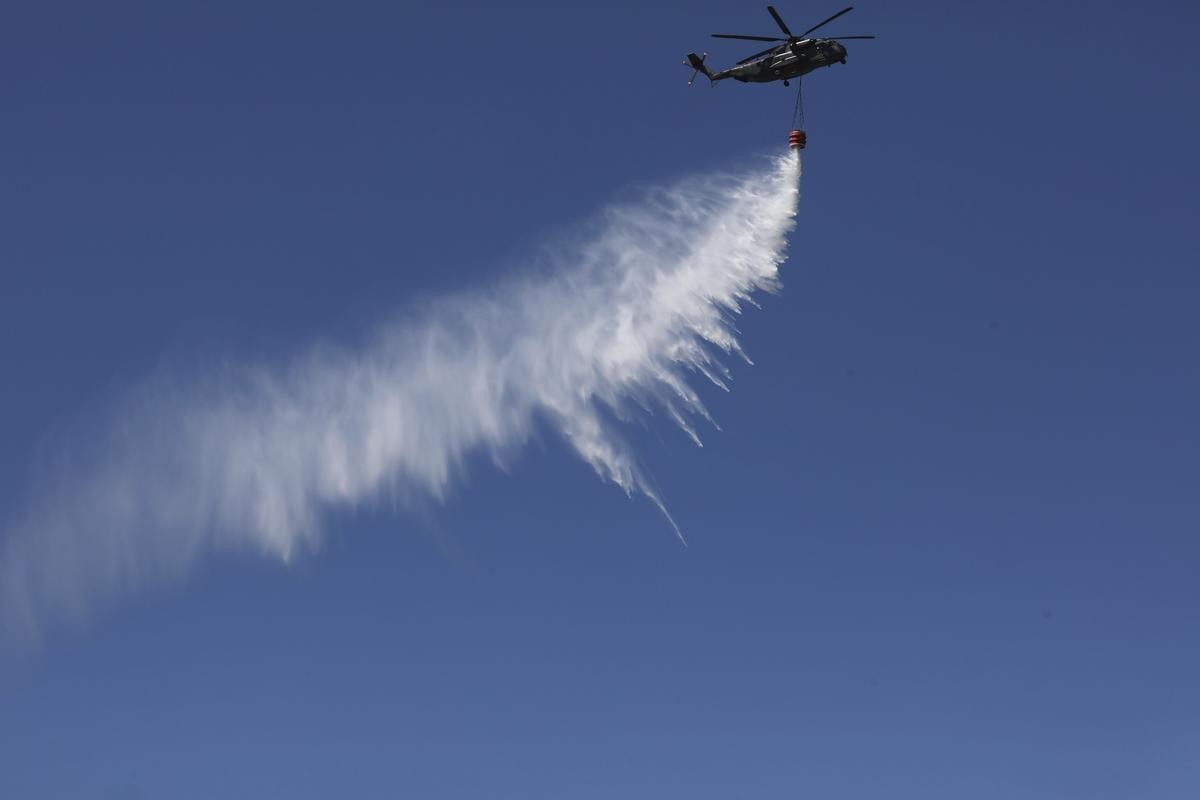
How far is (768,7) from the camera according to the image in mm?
100375

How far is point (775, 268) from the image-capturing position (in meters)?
103

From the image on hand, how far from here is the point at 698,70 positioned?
116 meters

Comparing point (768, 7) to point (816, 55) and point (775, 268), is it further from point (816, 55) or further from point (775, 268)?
point (775, 268)

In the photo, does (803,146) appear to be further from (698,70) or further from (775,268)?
(698,70)

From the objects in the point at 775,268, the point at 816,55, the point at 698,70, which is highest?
the point at 698,70

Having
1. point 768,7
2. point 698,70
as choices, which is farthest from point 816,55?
point 698,70

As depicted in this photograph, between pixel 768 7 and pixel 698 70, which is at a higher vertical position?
pixel 698 70

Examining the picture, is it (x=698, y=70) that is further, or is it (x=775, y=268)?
(x=698, y=70)

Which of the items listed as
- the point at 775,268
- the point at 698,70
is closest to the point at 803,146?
the point at 775,268

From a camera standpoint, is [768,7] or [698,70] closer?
[768,7]

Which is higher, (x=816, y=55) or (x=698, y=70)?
(x=698, y=70)

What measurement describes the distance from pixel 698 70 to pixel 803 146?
19359mm

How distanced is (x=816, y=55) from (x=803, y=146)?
908 cm

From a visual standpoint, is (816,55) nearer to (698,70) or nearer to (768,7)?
(768,7)
